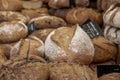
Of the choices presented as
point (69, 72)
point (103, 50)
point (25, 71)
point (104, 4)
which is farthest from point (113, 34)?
point (25, 71)

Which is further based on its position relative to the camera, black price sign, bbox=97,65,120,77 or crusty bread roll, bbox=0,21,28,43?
crusty bread roll, bbox=0,21,28,43

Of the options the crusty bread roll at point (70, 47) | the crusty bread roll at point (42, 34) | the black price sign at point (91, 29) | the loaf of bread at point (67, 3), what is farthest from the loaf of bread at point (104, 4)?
the crusty bread roll at point (70, 47)

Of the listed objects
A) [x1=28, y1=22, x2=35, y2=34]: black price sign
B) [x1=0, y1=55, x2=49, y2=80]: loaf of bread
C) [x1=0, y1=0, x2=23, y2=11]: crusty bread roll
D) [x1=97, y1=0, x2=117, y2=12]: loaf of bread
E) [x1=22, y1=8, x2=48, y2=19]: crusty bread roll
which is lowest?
[x1=22, y1=8, x2=48, y2=19]: crusty bread roll

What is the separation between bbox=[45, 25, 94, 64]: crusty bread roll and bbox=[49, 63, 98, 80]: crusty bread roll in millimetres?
311

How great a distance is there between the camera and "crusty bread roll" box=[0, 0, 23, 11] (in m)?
2.55

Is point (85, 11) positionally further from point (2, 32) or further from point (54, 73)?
point (54, 73)

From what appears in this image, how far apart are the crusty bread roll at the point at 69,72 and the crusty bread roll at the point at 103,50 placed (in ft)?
1.85

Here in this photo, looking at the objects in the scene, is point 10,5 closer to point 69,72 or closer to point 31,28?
point 31,28

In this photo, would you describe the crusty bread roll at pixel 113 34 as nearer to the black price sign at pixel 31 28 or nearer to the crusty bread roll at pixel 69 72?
the black price sign at pixel 31 28

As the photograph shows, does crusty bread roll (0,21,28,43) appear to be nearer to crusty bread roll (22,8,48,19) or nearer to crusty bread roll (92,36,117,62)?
crusty bread roll (92,36,117,62)

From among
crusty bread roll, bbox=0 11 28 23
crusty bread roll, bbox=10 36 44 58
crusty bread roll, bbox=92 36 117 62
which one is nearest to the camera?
crusty bread roll, bbox=10 36 44 58

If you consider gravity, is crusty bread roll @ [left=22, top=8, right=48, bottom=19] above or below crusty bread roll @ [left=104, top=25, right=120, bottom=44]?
below

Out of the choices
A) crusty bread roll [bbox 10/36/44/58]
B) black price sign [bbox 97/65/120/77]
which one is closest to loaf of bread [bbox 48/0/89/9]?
crusty bread roll [bbox 10/36/44/58]

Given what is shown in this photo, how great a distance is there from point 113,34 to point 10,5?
3.64 ft
